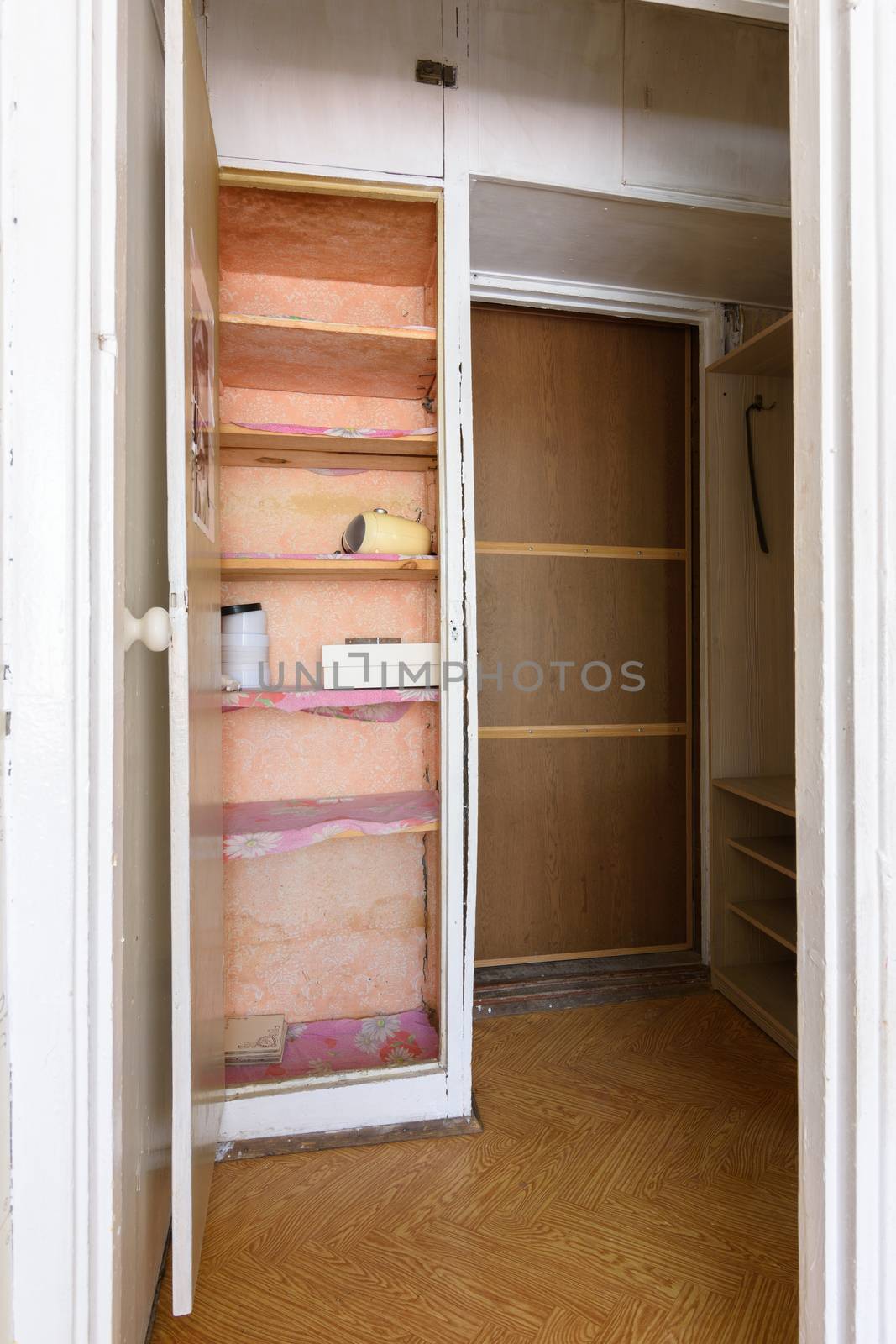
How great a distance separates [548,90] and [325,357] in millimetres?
926

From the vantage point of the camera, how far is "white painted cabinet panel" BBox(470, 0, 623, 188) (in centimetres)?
188

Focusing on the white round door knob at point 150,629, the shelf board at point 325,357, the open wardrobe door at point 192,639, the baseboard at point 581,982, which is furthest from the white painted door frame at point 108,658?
the baseboard at point 581,982

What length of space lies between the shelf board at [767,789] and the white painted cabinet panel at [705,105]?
178cm

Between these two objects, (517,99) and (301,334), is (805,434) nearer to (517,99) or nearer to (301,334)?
(301,334)

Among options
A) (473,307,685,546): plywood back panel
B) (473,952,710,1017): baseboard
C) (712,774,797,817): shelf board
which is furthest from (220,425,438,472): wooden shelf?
(473,952,710,1017): baseboard

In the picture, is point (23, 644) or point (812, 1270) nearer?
point (23, 644)

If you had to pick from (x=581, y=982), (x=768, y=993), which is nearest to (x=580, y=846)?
(x=581, y=982)

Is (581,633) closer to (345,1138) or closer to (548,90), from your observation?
(548,90)

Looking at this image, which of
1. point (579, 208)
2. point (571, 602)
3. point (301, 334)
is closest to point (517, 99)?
point (579, 208)

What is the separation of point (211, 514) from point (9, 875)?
105 cm

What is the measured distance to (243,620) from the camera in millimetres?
1969

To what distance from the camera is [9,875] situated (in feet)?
2.51

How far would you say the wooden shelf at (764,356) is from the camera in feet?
7.25

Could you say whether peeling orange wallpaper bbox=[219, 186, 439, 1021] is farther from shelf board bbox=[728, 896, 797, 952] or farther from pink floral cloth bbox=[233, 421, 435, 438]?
shelf board bbox=[728, 896, 797, 952]
